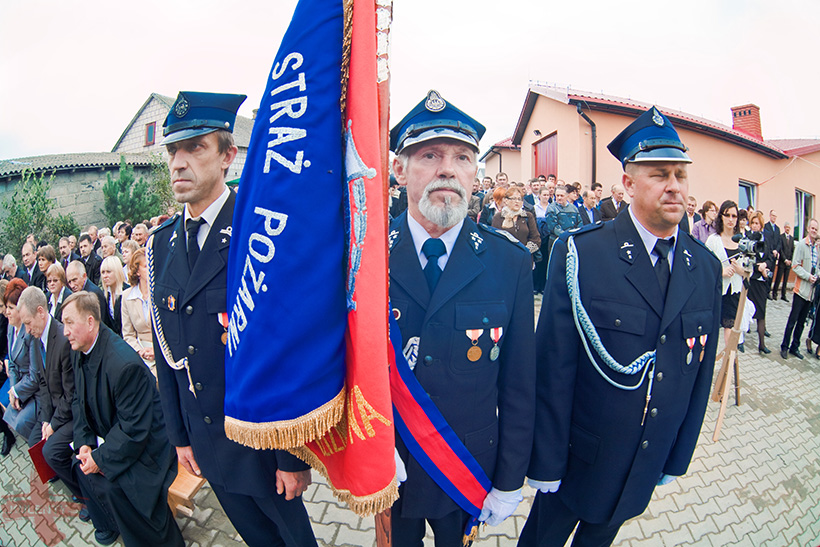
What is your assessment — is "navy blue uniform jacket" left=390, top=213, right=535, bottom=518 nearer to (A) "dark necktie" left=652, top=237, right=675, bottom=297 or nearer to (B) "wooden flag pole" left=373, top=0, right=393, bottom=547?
(B) "wooden flag pole" left=373, top=0, right=393, bottom=547

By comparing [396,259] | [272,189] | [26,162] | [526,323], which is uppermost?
[26,162]

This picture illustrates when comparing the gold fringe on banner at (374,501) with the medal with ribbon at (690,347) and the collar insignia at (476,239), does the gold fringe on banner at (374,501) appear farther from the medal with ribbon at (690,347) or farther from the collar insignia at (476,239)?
the medal with ribbon at (690,347)

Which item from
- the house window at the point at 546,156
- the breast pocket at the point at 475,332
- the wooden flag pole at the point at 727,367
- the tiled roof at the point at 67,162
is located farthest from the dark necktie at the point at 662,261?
the tiled roof at the point at 67,162

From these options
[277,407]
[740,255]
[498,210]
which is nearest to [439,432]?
[277,407]

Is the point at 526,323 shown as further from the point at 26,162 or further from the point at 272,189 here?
the point at 26,162

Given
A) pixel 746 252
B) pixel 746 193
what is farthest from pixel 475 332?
pixel 746 193

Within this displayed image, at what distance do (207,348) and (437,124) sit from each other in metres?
1.48

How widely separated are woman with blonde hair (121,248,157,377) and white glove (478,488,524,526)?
4.07 m

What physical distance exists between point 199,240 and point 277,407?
1148mm

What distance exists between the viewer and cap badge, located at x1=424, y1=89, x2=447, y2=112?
6.08 feet

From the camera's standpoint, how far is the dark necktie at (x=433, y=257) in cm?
190

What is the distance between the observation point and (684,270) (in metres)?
2.03

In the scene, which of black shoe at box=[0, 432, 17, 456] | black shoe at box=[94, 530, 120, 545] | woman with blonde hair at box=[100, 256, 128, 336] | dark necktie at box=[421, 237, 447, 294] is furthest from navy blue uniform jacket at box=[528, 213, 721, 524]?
black shoe at box=[0, 432, 17, 456]

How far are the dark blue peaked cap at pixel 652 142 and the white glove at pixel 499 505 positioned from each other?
1723mm
